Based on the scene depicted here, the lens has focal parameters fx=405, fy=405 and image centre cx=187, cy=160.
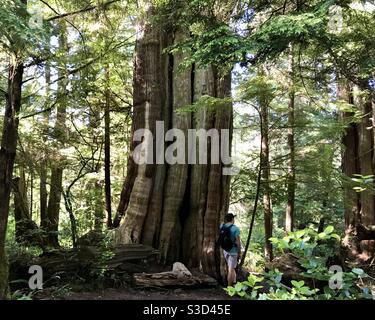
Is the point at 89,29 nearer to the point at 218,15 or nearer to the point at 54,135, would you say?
the point at 54,135

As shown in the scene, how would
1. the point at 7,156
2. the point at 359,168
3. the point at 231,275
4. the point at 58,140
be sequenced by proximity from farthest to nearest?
the point at 359,168 → the point at 58,140 → the point at 231,275 → the point at 7,156

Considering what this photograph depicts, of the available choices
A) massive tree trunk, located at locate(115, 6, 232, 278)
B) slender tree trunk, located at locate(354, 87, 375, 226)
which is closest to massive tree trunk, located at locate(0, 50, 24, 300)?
massive tree trunk, located at locate(115, 6, 232, 278)

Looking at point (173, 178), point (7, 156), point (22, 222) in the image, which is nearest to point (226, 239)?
point (173, 178)

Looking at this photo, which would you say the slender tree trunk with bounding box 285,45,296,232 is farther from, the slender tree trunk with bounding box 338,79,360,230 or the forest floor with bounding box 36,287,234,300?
the forest floor with bounding box 36,287,234,300

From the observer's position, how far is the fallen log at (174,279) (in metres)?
7.55

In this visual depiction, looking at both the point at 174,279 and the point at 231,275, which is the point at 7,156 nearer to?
the point at 174,279

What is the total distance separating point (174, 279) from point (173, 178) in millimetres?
2317

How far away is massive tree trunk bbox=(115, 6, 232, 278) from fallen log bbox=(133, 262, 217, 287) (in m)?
0.51

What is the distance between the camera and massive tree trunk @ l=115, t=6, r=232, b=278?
8.68 meters

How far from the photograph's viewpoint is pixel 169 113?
956cm

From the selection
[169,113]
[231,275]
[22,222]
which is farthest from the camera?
[22,222]

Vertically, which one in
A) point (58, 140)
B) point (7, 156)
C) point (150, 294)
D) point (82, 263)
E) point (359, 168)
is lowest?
point (150, 294)

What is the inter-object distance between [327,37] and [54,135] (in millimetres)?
7818
